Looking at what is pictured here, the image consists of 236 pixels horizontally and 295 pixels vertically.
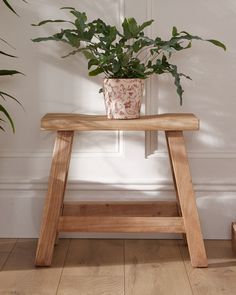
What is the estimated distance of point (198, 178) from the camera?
2277mm

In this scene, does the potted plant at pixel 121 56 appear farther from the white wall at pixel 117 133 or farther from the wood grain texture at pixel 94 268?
the wood grain texture at pixel 94 268

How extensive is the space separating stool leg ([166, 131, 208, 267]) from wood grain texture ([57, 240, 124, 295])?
0.27 m

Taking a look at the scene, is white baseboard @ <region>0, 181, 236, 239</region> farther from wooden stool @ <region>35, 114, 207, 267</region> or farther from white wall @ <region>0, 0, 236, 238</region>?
wooden stool @ <region>35, 114, 207, 267</region>

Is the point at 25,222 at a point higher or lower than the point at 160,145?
lower

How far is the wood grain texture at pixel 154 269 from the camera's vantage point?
5.82 feet

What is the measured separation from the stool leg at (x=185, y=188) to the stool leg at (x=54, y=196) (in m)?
0.36

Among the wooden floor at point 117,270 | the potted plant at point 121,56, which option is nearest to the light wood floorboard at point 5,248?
the wooden floor at point 117,270

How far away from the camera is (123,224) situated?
6.46 feet

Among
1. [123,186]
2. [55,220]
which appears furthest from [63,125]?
[123,186]

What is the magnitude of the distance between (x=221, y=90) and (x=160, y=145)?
0.32 metres

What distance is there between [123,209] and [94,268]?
0.31 meters

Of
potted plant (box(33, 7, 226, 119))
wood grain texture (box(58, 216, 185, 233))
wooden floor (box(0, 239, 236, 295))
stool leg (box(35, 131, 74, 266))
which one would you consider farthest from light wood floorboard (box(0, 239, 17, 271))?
potted plant (box(33, 7, 226, 119))

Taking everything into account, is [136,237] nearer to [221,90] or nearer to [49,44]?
[221,90]

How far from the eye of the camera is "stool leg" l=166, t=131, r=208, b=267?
6.40 ft
